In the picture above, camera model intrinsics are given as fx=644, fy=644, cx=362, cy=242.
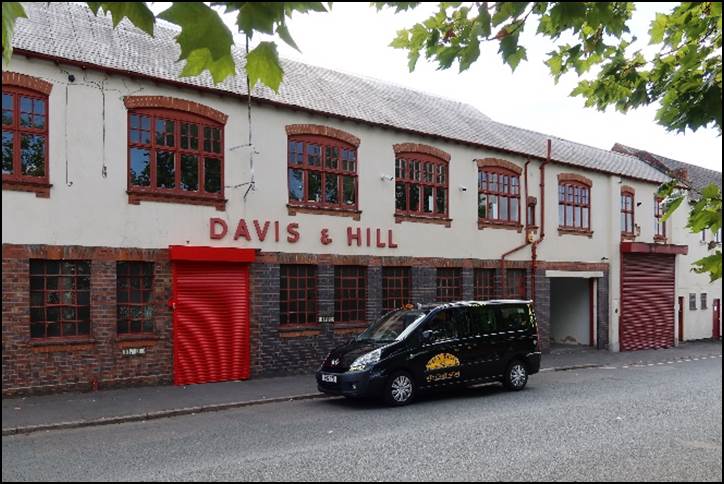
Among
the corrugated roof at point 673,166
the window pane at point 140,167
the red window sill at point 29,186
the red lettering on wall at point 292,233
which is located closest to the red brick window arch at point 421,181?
the red lettering on wall at point 292,233

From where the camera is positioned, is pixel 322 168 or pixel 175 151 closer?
pixel 175 151

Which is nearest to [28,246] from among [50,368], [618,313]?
[50,368]

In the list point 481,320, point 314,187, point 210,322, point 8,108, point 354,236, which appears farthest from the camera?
point 354,236

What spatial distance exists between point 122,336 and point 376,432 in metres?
6.68

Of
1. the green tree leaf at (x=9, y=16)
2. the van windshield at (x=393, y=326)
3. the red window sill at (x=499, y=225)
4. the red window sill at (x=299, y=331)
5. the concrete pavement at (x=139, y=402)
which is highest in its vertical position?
the green tree leaf at (x=9, y=16)

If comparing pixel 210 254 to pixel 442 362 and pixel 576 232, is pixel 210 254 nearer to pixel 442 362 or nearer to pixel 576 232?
pixel 442 362

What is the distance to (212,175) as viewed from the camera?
592 inches

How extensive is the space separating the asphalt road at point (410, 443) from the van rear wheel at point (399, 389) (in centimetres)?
27

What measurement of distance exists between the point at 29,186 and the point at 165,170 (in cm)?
283

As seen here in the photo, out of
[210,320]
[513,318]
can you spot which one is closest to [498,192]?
[513,318]

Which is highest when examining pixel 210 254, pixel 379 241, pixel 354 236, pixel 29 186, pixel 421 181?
pixel 421 181

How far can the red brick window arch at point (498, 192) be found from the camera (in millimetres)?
20866

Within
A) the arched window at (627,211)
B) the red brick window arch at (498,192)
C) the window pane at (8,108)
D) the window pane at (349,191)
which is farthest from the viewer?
the arched window at (627,211)

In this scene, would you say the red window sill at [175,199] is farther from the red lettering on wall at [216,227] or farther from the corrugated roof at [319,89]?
the corrugated roof at [319,89]
